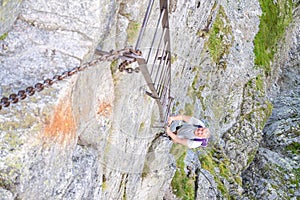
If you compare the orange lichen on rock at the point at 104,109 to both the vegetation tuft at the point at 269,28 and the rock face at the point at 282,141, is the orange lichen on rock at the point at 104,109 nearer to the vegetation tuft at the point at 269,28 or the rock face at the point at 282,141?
the rock face at the point at 282,141

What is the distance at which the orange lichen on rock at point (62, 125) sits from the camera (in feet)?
15.0

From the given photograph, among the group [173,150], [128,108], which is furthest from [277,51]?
[128,108]

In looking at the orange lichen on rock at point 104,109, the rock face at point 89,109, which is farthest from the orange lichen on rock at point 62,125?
the orange lichen on rock at point 104,109

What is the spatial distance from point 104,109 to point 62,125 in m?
2.54

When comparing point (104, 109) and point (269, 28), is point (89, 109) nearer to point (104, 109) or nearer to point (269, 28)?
point (104, 109)

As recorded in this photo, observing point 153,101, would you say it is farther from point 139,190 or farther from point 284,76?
point 284,76

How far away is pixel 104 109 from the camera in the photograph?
7.41 meters

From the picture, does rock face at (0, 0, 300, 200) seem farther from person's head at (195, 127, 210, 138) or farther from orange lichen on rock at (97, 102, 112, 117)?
person's head at (195, 127, 210, 138)

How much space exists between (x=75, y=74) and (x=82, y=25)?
2.52 ft

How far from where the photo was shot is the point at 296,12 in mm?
39844

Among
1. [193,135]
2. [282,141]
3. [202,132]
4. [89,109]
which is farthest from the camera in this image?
[282,141]

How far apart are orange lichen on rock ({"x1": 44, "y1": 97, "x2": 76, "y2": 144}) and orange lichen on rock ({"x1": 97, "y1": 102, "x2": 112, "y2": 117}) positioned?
185 centimetres

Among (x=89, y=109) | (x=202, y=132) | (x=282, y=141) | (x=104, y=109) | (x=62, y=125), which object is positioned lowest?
(x=62, y=125)

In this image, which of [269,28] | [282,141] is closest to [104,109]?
[282,141]
